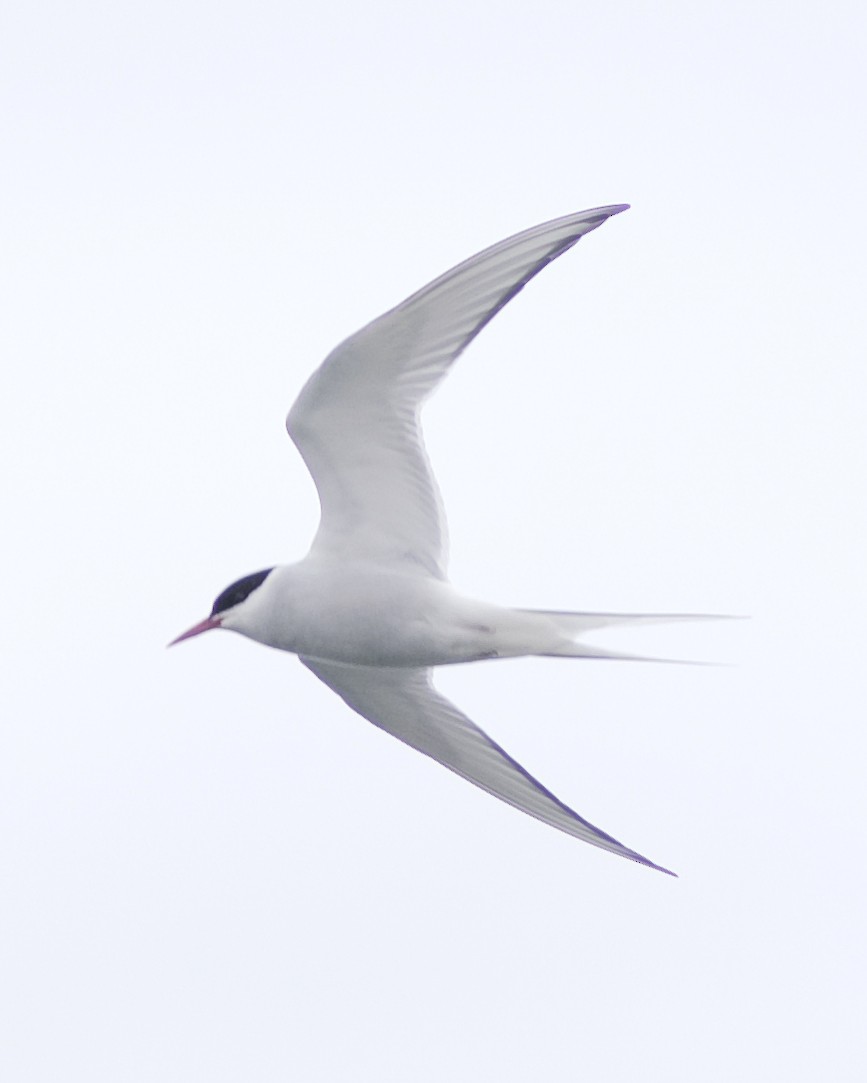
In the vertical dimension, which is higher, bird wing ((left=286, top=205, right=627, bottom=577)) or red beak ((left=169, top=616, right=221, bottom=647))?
bird wing ((left=286, top=205, right=627, bottom=577))

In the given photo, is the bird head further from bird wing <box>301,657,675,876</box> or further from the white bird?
bird wing <box>301,657,675,876</box>


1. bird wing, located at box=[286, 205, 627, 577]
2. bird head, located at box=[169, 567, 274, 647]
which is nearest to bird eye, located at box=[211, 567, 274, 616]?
bird head, located at box=[169, 567, 274, 647]

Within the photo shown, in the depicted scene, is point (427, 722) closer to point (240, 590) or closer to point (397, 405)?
point (240, 590)

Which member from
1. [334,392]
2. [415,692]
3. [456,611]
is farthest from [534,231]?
[415,692]

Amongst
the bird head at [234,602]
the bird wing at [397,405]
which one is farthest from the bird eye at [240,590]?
the bird wing at [397,405]

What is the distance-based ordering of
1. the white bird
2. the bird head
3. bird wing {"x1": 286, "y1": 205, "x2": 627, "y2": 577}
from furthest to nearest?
the bird head → the white bird → bird wing {"x1": 286, "y1": 205, "x2": 627, "y2": 577}

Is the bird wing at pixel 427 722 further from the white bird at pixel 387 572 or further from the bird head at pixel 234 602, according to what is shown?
the bird head at pixel 234 602
